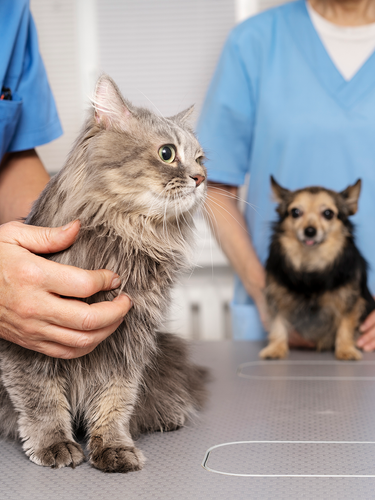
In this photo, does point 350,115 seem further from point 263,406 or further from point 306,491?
point 306,491

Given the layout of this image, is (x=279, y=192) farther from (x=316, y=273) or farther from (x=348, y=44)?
(x=348, y=44)

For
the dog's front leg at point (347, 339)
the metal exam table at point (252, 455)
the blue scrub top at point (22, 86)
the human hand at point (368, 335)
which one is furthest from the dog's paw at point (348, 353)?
the blue scrub top at point (22, 86)

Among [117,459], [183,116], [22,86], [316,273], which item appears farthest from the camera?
[316,273]

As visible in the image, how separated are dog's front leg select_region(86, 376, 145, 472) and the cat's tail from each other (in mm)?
71

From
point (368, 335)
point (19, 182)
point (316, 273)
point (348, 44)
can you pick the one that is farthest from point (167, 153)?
point (348, 44)

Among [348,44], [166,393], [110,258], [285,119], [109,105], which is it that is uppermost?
[348,44]

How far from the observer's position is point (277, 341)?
5.33 feet

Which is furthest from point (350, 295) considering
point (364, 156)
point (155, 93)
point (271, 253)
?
point (155, 93)

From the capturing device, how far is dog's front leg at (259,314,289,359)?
1558 mm

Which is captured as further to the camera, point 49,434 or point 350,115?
point 350,115

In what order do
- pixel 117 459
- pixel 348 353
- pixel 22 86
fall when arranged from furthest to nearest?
pixel 348 353, pixel 22 86, pixel 117 459

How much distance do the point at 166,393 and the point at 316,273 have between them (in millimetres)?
838

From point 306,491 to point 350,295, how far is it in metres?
1.01

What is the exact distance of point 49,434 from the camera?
0.79 m
